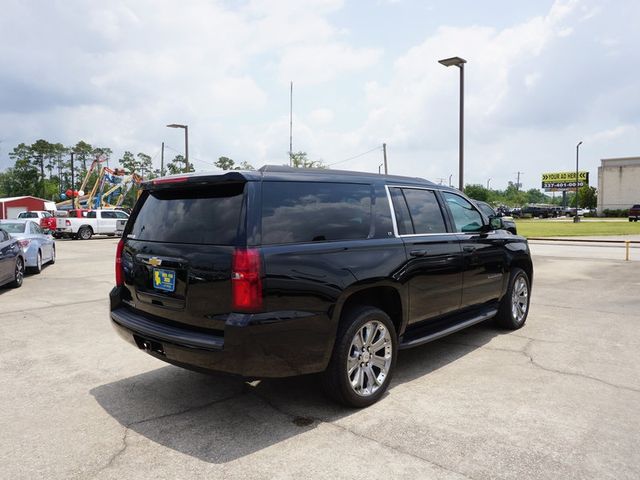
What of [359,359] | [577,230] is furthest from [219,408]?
[577,230]

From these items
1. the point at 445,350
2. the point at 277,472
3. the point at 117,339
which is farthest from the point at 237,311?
the point at 117,339

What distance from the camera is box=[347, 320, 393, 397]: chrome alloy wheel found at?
152 inches

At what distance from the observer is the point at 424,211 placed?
4.86m

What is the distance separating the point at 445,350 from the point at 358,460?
2670mm

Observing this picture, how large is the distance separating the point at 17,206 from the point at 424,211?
65.4 m

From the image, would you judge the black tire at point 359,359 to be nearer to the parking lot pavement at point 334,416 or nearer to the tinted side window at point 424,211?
the parking lot pavement at point 334,416

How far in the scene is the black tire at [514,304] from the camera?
6.13 metres

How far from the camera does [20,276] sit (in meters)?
10.5

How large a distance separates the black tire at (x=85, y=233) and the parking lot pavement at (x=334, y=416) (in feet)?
80.4

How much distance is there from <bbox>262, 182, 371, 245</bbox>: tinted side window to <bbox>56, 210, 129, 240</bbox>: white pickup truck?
27263 mm

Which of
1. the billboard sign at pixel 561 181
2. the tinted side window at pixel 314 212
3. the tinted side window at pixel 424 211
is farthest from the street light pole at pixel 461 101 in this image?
the billboard sign at pixel 561 181

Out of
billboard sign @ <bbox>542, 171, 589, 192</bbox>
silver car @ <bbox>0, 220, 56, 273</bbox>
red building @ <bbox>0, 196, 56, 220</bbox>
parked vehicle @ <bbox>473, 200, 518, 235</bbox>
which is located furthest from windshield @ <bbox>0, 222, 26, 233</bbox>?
billboard sign @ <bbox>542, 171, 589, 192</bbox>

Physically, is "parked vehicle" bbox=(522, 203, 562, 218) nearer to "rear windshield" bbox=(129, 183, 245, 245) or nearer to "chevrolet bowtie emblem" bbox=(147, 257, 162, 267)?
"rear windshield" bbox=(129, 183, 245, 245)

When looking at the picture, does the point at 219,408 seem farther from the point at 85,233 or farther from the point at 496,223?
the point at 85,233
